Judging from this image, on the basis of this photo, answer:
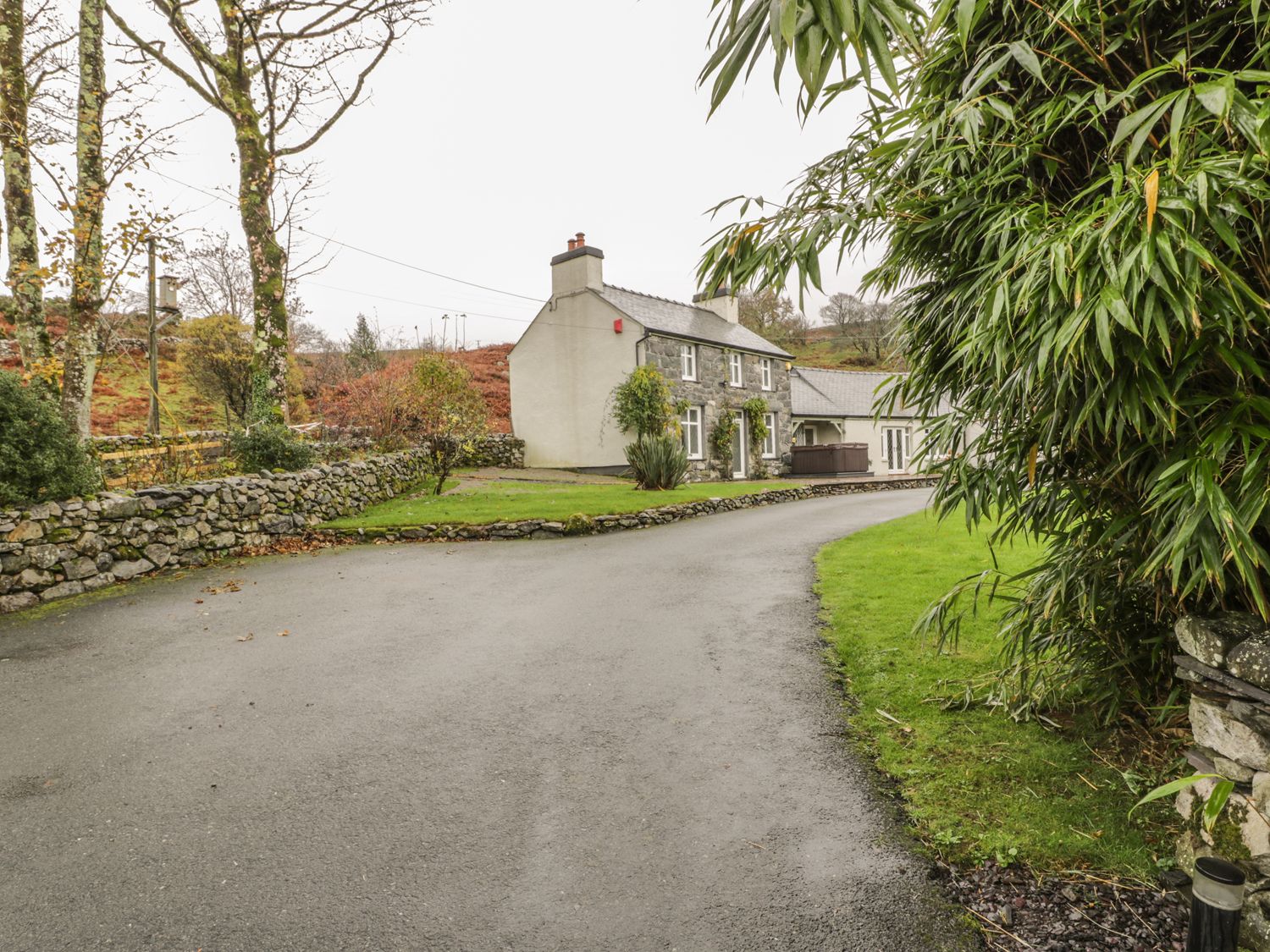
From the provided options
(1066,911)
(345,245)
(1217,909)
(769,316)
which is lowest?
(1066,911)

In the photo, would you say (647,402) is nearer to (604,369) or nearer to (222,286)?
(604,369)

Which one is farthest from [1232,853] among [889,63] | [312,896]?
[312,896]

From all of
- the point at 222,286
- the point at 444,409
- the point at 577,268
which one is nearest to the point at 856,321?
the point at 577,268

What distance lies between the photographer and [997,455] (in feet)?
10.1

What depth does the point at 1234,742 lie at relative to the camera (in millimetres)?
2146

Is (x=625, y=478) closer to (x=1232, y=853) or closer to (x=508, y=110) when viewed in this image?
(x=508, y=110)

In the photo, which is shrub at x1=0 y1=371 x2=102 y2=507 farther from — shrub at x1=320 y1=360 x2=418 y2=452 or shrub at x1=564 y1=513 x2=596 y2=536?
shrub at x1=320 y1=360 x2=418 y2=452

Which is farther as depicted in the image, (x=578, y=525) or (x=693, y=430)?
(x=693, y=430)

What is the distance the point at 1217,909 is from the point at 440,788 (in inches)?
118

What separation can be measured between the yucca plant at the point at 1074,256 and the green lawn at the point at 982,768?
426 millimetres

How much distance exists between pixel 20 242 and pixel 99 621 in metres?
5.55

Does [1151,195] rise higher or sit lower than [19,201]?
lower

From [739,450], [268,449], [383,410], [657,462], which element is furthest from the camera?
[739,450]

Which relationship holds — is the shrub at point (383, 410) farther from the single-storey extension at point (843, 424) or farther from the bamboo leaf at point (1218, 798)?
the single-storey extension at point (843, 424)
